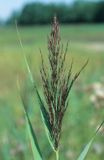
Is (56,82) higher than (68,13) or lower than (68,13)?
higher

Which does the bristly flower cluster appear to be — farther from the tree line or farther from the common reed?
the tree line

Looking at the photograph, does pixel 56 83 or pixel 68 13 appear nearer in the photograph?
pixel 56 83

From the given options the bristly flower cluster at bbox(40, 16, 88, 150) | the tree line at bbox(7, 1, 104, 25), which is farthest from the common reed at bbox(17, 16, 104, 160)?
the tree line at bbox(7, 1, 104, 25)

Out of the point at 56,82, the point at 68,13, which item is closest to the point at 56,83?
the point at 56,82

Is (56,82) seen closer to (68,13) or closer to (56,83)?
(56,83)

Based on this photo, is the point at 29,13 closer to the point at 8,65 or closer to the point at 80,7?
the point at 80,7
